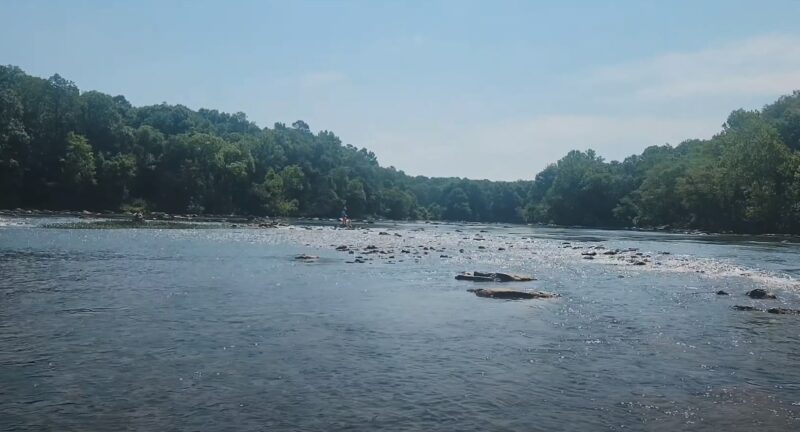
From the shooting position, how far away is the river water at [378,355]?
401 inches

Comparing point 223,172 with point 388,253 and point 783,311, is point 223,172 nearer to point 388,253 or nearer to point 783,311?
point 388,253

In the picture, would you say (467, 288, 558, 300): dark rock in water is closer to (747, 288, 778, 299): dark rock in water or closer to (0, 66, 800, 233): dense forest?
(747, 288, 778, 299): dark rock in water

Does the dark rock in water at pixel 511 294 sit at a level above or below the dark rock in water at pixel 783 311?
below

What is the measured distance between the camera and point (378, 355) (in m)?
14.2

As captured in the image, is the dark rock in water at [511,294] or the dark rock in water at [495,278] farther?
the dark rock in water at [495,278]

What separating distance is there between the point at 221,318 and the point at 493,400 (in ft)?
30.9

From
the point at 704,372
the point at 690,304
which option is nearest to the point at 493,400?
the point at 704,372

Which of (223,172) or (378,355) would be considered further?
(223,172)

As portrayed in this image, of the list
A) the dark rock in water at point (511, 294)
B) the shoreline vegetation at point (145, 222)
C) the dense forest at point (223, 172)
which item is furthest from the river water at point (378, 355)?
the dense forest at point (223, 172)

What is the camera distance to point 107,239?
49469mm

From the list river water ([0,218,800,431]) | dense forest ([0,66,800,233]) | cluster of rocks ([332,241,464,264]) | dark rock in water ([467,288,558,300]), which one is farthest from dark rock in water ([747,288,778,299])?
dense forest ([0,66,800,233])

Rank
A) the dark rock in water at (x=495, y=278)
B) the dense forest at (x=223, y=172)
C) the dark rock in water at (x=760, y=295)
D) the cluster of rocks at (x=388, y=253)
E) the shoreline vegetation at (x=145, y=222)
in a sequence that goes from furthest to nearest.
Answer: the dense forest at (x=223, y=172) → the shoreline vegetation at (x=145, y=222) → the cluster of rocks at (x=388, y=253) → the dark rock in water at (x=495, y=278) → the dark rock in water at (x=760, y=295)

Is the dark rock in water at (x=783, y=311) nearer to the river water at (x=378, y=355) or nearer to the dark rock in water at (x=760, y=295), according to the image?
the river water at (x=378, y=355)

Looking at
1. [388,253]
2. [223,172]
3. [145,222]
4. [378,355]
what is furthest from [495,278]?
[223,172]
